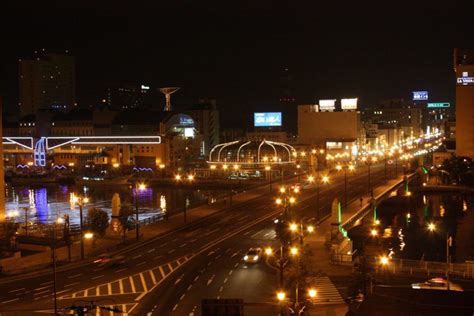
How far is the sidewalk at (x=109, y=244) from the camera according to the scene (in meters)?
33.2

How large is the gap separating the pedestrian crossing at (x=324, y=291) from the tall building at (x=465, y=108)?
8794cm

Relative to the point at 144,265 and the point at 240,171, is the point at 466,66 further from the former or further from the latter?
the point at 144,265

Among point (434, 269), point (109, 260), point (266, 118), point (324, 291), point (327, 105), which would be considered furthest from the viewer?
point (327, 105)

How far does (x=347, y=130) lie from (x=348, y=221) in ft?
285

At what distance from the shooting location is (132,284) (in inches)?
1139

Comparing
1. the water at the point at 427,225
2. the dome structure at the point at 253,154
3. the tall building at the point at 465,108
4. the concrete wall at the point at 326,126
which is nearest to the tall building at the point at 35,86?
the concrete wall at the point at 326,126

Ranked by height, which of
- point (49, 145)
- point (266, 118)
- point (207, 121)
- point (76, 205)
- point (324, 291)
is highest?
point (266, 118)

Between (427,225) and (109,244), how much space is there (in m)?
35.7

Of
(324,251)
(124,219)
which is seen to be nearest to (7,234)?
(124,219)

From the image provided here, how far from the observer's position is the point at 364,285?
25984 mm

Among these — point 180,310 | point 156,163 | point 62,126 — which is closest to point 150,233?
point 180,310

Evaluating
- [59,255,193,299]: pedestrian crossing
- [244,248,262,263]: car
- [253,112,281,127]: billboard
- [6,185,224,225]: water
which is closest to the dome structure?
[6,185,224,225]: water

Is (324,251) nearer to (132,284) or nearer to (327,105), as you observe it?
(132,284)

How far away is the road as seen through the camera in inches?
1006
